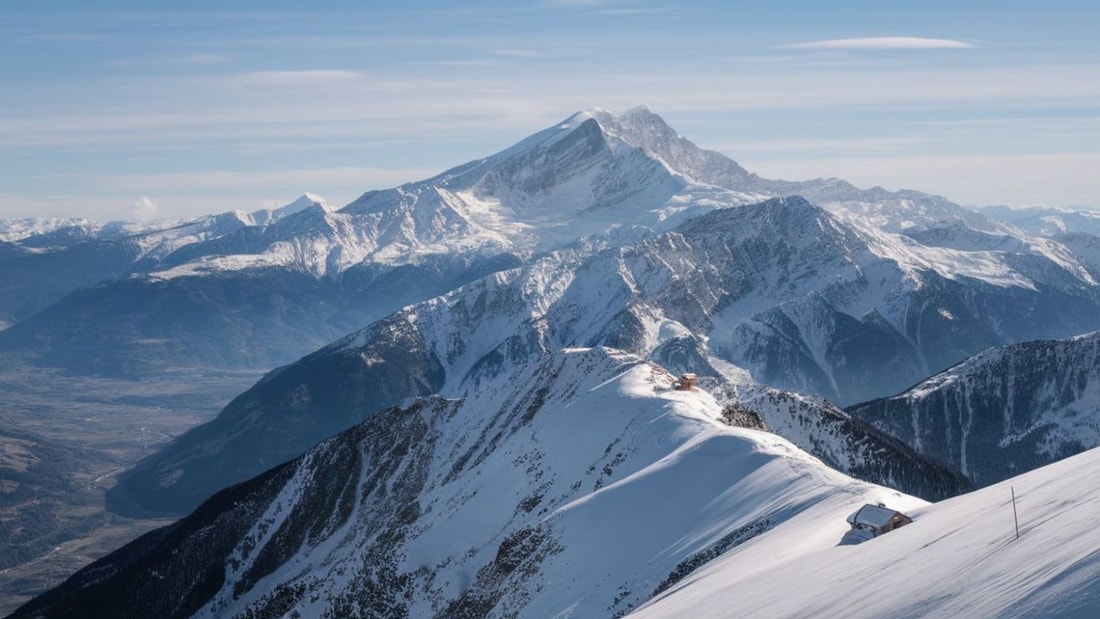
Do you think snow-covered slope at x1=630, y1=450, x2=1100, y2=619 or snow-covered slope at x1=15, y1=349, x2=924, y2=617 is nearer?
snow-covered slope at x1=630, y1=450, x2=1100, y2=619

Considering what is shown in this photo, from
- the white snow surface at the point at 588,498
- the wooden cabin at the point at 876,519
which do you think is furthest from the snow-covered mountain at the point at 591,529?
the wooden cabin at the point at 876,519

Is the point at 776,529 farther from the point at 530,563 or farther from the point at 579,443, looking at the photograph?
the point at 579,443

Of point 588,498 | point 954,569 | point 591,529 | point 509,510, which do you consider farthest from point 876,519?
point 509,510

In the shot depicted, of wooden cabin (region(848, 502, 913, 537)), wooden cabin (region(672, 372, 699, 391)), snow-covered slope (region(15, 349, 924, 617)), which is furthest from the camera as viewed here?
wooden cabin (region(672, 372, 699, 391))

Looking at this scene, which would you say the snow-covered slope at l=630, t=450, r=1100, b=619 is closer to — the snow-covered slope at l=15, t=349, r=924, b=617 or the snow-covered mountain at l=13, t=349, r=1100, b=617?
the snow-covered mountain at l=13, t=349, r=1100, b=617

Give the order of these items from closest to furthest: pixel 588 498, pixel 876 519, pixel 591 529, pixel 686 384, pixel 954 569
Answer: pixel 954 569, pixel 876 519, pixel 591 529, pixel 588 498, pixel 686 384

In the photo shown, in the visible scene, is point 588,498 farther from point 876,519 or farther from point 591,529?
point 876,519

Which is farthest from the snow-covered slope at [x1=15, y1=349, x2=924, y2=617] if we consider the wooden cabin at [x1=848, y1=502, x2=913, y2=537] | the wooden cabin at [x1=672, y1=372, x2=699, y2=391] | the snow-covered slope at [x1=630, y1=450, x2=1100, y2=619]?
the snow-covered slope at [x1=630, y1=450, x2=1100, y2=619]
